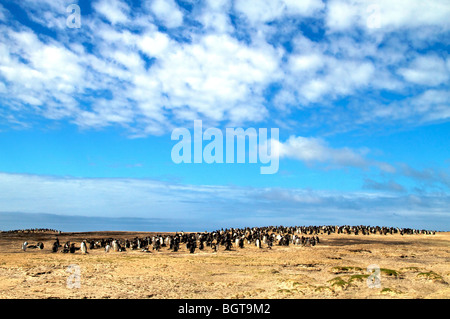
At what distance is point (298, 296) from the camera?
16.4 meters

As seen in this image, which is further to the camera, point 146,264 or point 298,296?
point 146,264

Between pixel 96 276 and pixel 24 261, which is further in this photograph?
pixel 24 261

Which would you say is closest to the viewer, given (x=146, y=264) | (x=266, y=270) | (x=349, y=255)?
(x=266, y=270)

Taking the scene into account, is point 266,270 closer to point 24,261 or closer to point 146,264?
point 146,264

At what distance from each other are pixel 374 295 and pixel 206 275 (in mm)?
10875
